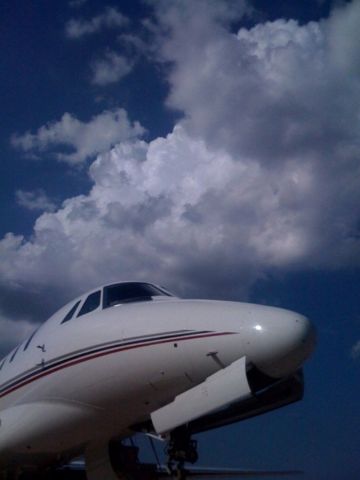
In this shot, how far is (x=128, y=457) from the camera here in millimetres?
8094

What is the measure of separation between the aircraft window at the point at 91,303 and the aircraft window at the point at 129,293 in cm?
17

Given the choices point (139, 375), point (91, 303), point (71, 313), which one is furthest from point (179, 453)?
point (71, 313)

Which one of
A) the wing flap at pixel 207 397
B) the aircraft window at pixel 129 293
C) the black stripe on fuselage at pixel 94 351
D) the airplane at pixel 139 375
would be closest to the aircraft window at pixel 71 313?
the airplane at pixel 139 375

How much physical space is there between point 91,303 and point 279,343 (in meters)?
3.77

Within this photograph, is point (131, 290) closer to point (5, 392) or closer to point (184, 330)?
point (184, 330)

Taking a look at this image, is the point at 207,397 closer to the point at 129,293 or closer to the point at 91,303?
the point at 129,293

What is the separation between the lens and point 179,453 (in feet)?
20.2

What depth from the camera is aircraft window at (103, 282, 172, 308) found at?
24.9 feet

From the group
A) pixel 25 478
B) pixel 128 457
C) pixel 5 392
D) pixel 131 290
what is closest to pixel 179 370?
pixel 131 290

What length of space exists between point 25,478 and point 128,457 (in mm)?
2705

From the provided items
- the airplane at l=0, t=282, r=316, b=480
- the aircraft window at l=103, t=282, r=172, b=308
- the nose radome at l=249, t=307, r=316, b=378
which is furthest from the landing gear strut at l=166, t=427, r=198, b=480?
the aircraft window at l=103, t=282, r=172, b=308

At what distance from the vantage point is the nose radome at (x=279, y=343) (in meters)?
5.42

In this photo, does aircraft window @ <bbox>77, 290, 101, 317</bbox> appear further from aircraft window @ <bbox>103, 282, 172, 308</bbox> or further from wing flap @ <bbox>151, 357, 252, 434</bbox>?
wing flap @ <bbox>151, 357, 252, 434</bbox>

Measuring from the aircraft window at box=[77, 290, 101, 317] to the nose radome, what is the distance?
3279 mm
